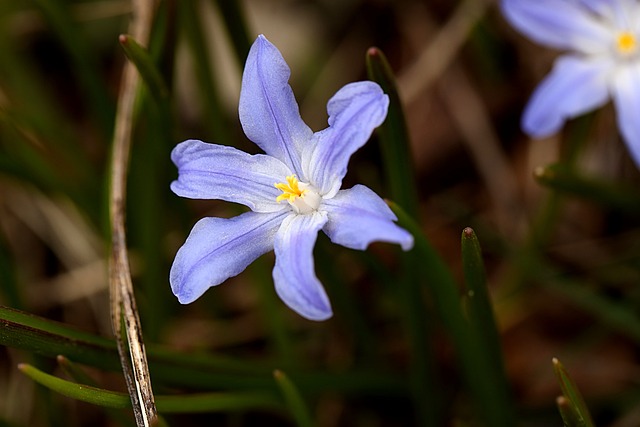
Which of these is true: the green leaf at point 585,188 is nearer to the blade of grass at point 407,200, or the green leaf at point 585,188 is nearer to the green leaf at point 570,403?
the blade of grass at point 407,200

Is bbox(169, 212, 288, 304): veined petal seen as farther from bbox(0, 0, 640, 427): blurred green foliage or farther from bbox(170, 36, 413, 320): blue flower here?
bbox(0, 0, 640, 427): blurred green foliage

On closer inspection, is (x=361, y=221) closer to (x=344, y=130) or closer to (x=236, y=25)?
(x=344, y=130)

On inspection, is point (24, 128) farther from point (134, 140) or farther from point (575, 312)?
point (575, 312)

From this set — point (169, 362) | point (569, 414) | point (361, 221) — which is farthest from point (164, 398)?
point (569, 414)

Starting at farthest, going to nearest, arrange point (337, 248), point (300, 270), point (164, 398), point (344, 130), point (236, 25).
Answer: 1. point (337, 248)
2. point (236, 25)
3. point (164, 398)
4. point (344, 130)
5. point (300, 270)

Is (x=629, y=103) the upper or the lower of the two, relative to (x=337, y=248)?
upper
